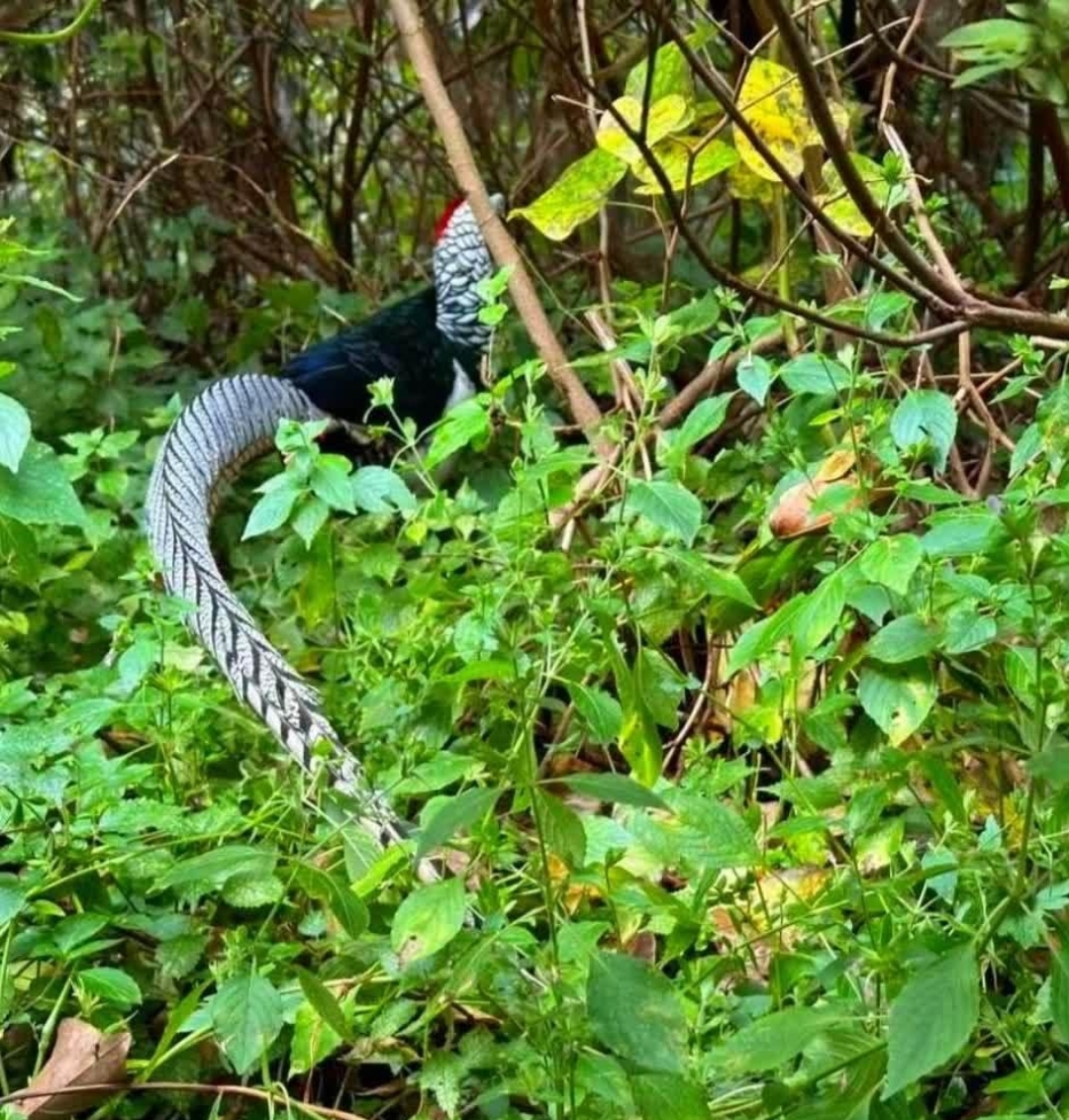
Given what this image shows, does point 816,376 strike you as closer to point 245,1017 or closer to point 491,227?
point 245,1017

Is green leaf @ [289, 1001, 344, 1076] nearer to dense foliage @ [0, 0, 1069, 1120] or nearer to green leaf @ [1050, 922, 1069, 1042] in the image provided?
dense foliage @ [0, 0, 1069, 1120]

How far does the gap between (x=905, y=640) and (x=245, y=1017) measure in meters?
0.49

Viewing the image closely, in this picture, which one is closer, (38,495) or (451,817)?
(451,817)

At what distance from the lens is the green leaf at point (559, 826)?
35.0 inches

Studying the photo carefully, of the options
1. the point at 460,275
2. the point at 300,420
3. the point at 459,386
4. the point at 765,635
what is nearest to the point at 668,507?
the point at 765,635

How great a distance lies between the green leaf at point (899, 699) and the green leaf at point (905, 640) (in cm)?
3

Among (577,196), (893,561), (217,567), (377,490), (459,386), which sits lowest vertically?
(459,386)

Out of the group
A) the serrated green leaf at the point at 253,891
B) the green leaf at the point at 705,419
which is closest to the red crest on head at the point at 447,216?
the green leaf at the point at 705,419

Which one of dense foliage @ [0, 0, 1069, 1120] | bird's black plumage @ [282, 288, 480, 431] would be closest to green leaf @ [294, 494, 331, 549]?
dense foliage @ [0, 0, 1069, 1120]

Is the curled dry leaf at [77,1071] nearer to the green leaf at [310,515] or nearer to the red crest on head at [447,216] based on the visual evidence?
the green leaf at [310,515]

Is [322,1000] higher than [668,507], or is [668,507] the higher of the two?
[668,507]

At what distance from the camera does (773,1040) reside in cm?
91

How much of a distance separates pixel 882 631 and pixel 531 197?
7.41ft

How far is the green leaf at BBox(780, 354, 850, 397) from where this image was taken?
1.36 meters
